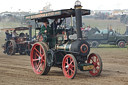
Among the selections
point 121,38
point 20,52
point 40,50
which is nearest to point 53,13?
point 40,50

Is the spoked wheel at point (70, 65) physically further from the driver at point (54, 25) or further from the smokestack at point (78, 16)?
the driver at point (54, 25)

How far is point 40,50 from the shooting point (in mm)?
8773

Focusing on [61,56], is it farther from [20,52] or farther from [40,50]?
[20,52]

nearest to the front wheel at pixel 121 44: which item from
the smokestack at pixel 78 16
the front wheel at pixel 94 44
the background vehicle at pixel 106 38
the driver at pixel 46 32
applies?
the background vehicle at pixel 106 38

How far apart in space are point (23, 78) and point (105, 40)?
1584 centimetres

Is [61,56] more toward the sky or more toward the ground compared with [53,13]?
more toward the ground

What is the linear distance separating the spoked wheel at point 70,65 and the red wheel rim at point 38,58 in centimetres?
83

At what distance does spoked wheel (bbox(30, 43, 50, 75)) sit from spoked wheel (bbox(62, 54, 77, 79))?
0.73 meters

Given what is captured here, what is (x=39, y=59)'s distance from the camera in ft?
29.0

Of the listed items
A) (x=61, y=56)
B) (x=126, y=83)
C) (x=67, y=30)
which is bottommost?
(x=126, y=83)

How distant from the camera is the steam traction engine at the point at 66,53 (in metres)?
7.69

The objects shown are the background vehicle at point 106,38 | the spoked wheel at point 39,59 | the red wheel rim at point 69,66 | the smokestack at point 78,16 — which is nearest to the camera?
the red wheel rim at point 69,66

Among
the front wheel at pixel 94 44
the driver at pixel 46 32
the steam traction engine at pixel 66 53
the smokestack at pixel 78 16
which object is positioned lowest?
the front wheel at pixel 94 44

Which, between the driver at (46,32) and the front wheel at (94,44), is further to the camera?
the front wheel at (94,44)
